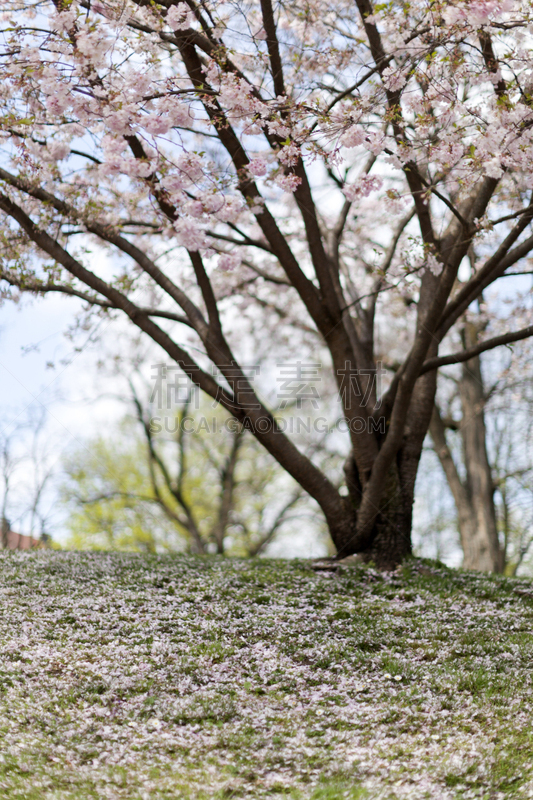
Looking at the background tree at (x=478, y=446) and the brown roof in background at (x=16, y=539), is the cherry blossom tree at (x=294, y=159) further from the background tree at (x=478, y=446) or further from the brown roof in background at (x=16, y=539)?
the brown roof in background at (x=16, y=539)

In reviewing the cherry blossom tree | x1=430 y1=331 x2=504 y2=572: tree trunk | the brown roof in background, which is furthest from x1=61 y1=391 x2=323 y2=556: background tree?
the cherry blossom tree

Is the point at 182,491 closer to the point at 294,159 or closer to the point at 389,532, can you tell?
the point at 389,532

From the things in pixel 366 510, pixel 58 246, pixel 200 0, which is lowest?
pixel 366 510

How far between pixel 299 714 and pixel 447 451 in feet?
38.6

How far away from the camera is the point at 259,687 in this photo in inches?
245

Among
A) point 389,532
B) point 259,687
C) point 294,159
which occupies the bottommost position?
point 259,687

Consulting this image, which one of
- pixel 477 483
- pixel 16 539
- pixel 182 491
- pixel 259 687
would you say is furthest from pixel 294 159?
pixel 182 491

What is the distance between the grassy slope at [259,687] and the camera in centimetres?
497

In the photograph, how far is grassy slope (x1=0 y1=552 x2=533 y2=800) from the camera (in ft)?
16.3

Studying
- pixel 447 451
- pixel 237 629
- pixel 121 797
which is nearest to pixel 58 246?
pixel 237 629

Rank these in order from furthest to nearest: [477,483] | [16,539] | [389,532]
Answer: [16,539] → [477,483] → [389,532]

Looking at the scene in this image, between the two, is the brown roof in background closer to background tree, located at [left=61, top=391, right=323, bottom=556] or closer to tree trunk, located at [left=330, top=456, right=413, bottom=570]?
background tree, located at [left=61, top=391, right=323, bottom=556]

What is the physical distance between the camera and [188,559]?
35.5 ft

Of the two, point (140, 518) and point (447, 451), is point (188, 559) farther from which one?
point (140, 518)
